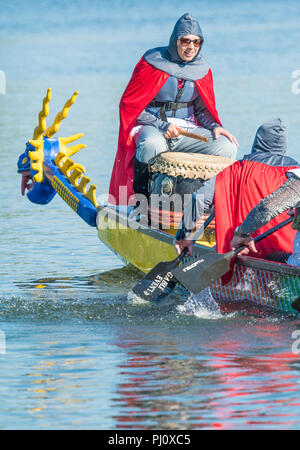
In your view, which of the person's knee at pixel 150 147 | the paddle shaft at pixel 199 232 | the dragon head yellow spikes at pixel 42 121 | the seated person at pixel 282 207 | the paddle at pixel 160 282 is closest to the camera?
the seated person at pixel 282 207

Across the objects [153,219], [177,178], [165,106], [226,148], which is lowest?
[153,219]

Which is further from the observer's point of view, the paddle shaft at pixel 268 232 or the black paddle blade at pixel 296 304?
the paddle shaft at pixel 268 232

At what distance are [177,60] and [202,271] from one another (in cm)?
308

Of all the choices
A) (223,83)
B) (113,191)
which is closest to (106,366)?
(113,191)

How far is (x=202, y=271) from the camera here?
29.0ft

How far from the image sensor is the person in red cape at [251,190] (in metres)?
8.84

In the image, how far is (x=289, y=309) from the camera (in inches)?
337

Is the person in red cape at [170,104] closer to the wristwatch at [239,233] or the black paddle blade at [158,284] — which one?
the black paddle blade at [158,284]

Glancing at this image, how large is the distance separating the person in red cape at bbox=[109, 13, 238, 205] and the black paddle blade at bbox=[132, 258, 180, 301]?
5.26 ft

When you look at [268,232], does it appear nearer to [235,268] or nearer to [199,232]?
[235,268]

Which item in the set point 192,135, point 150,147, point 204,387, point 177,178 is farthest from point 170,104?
point 204,387

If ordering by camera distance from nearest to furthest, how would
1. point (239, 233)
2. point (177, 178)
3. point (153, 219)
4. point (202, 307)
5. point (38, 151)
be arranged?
point (239, 233) < point (202, 307) < point (177, 178) < point (153, 219) < point (38, 151)

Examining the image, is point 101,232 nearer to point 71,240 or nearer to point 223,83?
point 71,240

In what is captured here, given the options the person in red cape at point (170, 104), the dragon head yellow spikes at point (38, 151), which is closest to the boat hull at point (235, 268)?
the person in red cape at point (170, 104)
